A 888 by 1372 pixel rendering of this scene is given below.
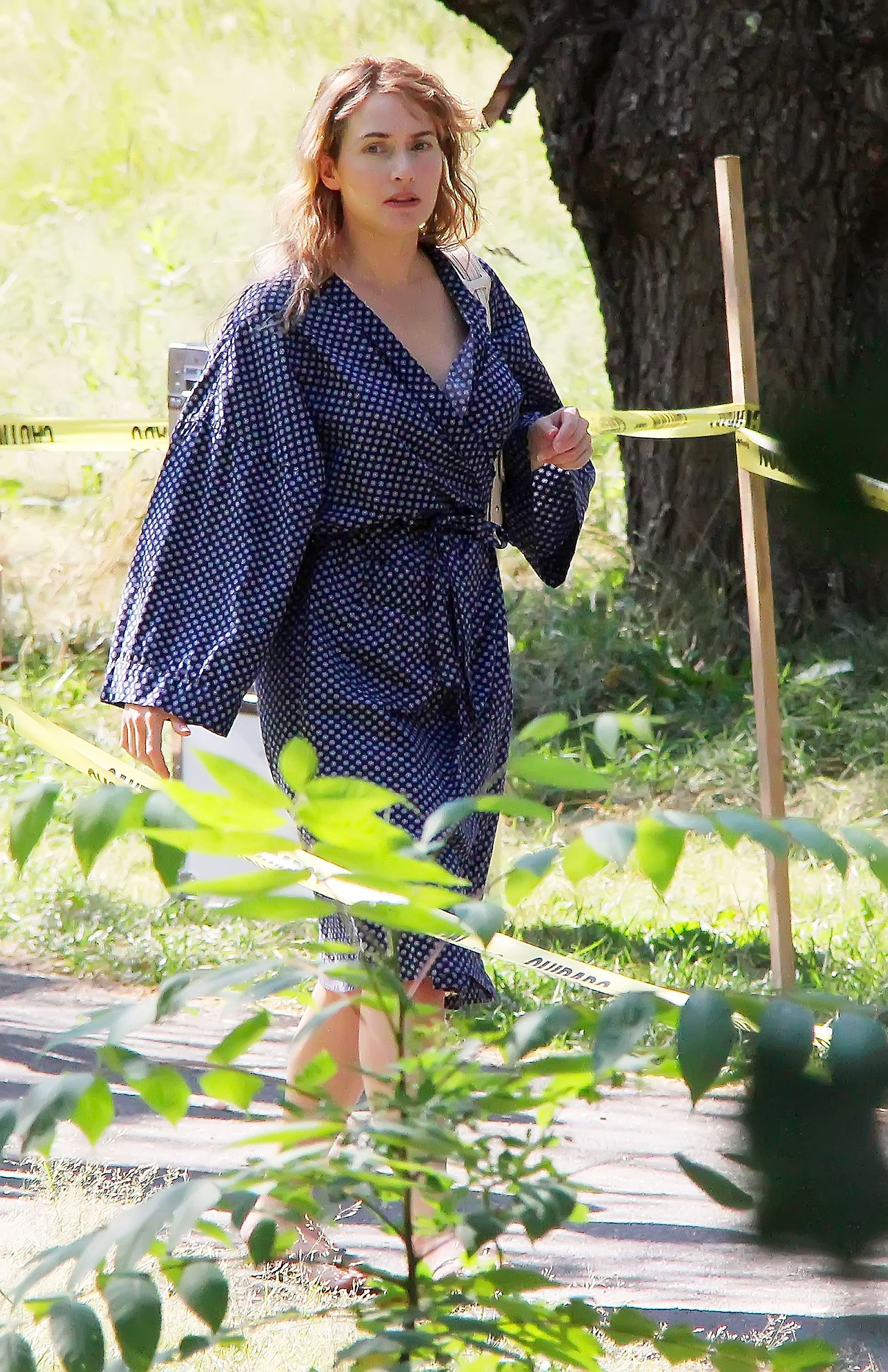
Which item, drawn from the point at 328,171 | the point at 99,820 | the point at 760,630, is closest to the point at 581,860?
the point at 99,820

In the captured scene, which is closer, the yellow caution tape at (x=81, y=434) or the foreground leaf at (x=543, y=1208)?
the foreground leaf at (x=543, y=1208)

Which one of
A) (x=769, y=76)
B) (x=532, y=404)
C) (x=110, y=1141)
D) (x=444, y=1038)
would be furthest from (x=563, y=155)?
(x=444, y=1038)

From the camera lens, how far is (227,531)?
259 cm

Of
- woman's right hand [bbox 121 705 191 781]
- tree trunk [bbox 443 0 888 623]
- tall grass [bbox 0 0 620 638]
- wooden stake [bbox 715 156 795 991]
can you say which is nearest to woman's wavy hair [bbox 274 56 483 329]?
woman's right hand [bbox 121 705 191 781]

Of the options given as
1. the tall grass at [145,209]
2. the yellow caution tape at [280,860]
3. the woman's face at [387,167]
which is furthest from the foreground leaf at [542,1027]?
the tall grass at [145,209]

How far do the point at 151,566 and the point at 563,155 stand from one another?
327 centimetres

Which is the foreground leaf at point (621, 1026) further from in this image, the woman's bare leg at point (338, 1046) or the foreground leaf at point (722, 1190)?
the woman's bare leg at point (338, 1046)

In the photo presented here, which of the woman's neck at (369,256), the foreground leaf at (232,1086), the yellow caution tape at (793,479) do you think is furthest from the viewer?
the woman's neck at (369,256)

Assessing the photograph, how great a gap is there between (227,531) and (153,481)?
409 cm

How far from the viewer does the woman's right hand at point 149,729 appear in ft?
8.40

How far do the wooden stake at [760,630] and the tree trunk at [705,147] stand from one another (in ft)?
5.13

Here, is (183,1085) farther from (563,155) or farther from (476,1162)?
(563,155)

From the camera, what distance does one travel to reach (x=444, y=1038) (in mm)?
1479

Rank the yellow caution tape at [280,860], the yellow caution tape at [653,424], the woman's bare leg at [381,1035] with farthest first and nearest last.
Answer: the yellow caution tape at [653,424]
the yellow caution tape at [280,860]
the woman's bare leg at [381,1035]
